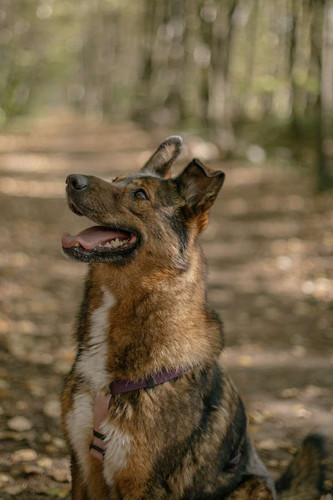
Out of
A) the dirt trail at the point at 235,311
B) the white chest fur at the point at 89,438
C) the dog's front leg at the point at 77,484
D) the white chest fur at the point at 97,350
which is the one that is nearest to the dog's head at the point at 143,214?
the white chest fur at the point at 97,350

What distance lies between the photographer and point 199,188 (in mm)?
3580

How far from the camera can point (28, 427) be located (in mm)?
4934

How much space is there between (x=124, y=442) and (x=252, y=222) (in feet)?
35.6

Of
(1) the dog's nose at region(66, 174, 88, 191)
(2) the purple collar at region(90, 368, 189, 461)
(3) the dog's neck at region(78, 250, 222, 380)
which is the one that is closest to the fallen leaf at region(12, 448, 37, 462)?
(2) the purple collar at region(90, 368, 189, 461)

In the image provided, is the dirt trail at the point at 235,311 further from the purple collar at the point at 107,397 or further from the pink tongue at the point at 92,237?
the pink tongue at the point at 92,237

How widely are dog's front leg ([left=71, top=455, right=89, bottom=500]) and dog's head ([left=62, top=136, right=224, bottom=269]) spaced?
4.54ft

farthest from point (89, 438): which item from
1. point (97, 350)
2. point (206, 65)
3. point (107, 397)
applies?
point (206, 65)

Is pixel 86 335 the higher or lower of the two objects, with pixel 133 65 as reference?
lower

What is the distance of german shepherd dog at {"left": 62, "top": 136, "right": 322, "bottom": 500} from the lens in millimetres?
3266

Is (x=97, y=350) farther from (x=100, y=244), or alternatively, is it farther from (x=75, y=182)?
(x=75, y=182)

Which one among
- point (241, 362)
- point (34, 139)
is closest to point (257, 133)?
point (34, 139)

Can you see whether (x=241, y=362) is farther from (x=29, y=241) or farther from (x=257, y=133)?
(x=257, y=133)

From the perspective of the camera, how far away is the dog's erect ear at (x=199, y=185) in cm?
348

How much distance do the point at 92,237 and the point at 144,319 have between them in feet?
2.05
